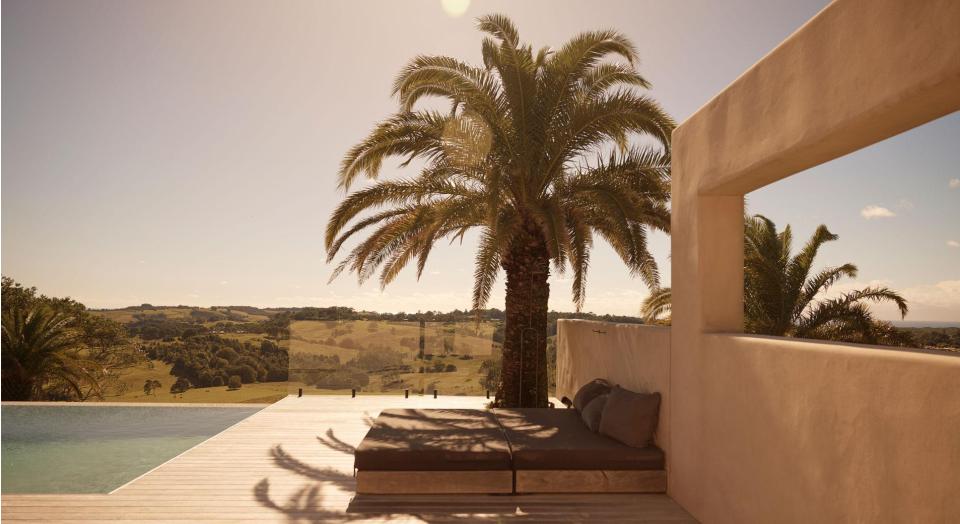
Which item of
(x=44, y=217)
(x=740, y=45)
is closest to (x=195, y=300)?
(x=44, y=217)

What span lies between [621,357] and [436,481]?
2514 mm

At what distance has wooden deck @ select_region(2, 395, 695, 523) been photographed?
4586 mm

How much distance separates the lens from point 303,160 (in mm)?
15742

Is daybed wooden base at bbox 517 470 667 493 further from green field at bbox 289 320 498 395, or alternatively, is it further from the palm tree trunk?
green field at bbox 289 320 498 395

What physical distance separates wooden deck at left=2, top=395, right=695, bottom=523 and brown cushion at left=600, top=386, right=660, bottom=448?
504 millimetres

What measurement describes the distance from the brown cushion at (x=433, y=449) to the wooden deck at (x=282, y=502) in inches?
10.0

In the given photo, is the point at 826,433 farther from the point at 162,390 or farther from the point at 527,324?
the point at 162,390

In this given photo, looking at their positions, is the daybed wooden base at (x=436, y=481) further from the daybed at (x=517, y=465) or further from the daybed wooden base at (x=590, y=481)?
the daybed wooden base at (x=590, y=481)

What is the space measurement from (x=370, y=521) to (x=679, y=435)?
8.32ft

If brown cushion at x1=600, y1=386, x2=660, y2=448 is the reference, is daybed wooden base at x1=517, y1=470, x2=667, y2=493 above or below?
below

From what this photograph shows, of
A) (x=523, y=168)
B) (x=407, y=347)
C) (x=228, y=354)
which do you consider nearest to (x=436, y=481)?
(x=523, y=168)

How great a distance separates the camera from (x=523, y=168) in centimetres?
755

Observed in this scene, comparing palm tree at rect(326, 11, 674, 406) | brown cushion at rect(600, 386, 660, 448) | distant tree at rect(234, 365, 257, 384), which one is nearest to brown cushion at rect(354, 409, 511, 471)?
brown cushion at rect(600, 386, 660, 448)

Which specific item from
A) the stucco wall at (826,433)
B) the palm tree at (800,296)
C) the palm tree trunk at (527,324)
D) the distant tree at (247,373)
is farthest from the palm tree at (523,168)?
the distant tree at (247,373)
